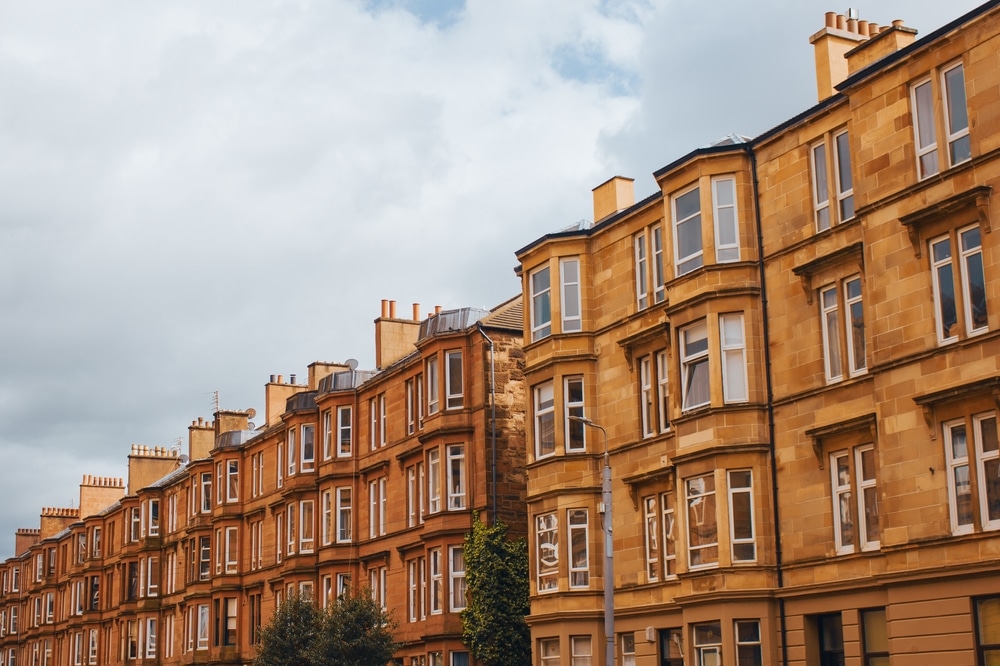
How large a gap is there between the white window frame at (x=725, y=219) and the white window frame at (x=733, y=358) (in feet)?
5.04

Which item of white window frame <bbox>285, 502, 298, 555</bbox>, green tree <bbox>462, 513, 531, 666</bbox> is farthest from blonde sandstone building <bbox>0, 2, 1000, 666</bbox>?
white window frame <bbox>285, 502, 298, 555</bbox>

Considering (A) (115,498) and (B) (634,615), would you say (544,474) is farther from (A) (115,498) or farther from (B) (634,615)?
(A) (115,498)

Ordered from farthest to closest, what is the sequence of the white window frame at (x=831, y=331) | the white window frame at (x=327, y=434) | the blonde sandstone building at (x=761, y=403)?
the white window frame at (x=327, y=434), the white window frame at (x=831, y=331), the blonde sandstone building at (x=761, y=403)

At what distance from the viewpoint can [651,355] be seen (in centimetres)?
3697

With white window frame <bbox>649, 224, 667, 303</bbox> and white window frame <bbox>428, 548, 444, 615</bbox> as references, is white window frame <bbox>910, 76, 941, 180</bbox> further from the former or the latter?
white window frame <bbox>428, 548, 444, 615</bbox>

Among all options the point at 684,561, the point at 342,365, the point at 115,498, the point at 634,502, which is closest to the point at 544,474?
the point at 634,502

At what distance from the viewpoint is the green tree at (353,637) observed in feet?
156

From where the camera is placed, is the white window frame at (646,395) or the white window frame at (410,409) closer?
the white window frame at (646,395)

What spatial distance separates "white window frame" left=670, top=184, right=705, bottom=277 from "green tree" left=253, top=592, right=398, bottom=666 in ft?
64.8

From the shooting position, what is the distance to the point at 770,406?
107 ft

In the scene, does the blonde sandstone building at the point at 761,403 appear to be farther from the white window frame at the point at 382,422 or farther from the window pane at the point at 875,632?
the white window frame at the point at 382,422

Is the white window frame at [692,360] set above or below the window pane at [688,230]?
below

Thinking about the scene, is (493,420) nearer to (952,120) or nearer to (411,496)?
(411,496)

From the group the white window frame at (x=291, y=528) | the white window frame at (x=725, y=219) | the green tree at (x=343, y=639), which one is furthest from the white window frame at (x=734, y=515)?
the white window frame at (x=291, y=528)
